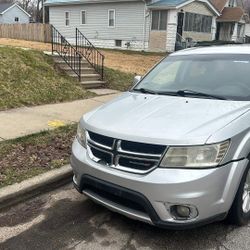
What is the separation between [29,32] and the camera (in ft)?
97.2

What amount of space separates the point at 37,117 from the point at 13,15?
54.1m

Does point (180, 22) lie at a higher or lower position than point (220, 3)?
lower

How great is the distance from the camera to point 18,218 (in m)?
3.91

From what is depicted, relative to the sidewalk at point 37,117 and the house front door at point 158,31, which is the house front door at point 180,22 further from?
the sidewalk at point 37,117

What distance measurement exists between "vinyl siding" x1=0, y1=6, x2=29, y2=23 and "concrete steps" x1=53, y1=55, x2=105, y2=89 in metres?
48.2

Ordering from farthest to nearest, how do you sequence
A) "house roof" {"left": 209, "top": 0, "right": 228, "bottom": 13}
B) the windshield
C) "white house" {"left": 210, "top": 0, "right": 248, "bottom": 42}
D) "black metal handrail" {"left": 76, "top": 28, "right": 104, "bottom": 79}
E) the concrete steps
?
1. "house roof" {"left": 209, "top": 0, "right": 228, "bottom": 13}
2. "white house" {"left": 210, "top": 0, "right": 248, "bottom": 42}
3. "black metal handrail" {"left": 76, "top": 28, "right": 104, "bottom": 79}
4. the concrete steps
5. the windshield

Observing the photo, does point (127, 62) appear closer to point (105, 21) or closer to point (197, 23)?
point (105, 21)

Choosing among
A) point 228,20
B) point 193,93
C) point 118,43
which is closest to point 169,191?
point 193,93

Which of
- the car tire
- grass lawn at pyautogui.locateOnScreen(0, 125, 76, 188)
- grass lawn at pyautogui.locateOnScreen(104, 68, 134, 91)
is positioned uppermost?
the car tire

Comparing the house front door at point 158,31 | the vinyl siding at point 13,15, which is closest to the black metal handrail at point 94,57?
the house front door at point 158,31

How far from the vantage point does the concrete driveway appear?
3.41 m

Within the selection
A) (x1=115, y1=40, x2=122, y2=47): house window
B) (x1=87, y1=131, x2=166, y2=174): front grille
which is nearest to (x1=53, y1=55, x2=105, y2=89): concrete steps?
(x1=87, y1=131, x2=166, y2=174): front grille

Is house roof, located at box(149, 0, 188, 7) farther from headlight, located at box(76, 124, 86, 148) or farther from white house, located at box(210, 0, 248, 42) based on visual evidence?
headlight, located at box(76, 124, 86, 148)

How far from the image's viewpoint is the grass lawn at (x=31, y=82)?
27.3ft
